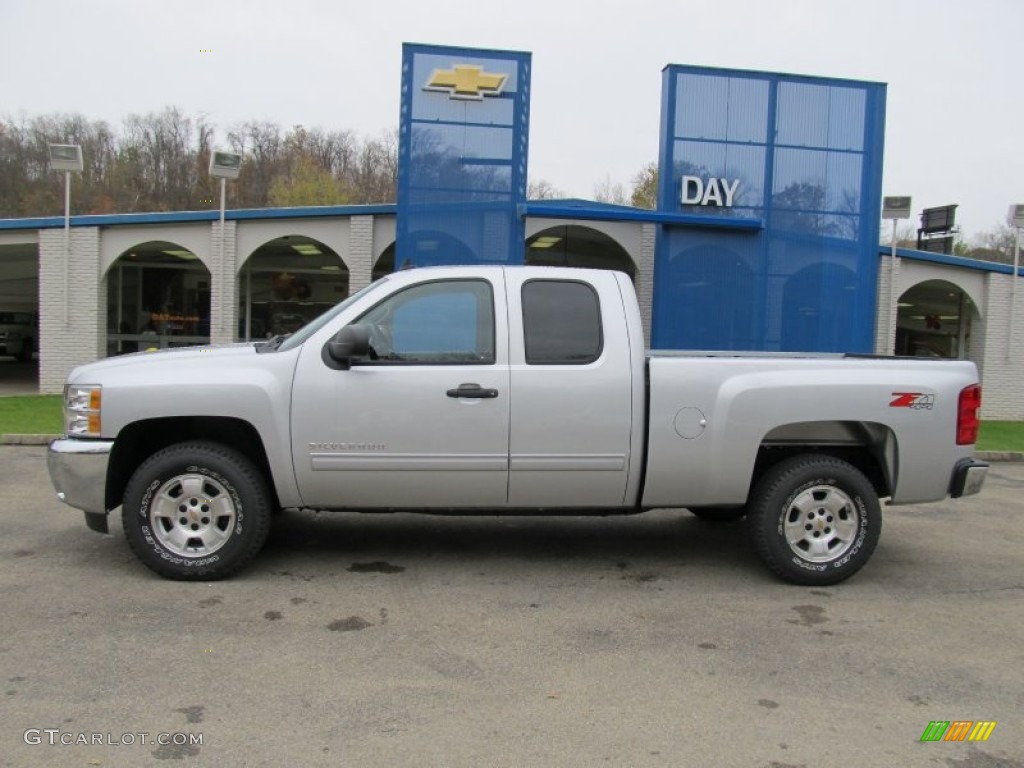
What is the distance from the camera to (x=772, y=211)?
47.3ft

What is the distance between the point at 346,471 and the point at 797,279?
37.8 feet

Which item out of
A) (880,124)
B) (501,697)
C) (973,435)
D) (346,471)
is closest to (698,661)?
(501,697)

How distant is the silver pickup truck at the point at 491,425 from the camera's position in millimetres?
4945

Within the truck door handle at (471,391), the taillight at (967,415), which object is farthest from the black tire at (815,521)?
the truck door handle at (471,391)

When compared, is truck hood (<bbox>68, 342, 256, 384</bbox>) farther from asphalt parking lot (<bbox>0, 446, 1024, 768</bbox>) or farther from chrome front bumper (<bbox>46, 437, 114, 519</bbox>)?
asphalt parking lot (<bbox>0, 446, 1024, 768</bbox>)

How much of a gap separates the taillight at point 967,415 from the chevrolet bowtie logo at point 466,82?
10.0m

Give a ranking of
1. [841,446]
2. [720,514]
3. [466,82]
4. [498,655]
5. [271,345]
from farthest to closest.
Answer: [466,82] → [720,514] → [841,446] → [271,345] → [498,655]

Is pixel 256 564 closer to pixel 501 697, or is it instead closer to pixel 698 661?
pixel 501 697

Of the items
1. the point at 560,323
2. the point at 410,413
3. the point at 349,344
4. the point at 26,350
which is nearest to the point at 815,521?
the point at 560,323

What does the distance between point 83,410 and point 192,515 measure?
2.97 feet

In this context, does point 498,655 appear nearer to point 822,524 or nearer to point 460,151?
point 822,524

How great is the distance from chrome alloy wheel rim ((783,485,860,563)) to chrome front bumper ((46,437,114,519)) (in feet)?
13.9

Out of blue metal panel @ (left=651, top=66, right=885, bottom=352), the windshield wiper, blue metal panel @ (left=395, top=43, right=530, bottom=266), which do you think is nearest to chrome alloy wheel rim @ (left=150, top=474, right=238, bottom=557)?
the windshield wiper

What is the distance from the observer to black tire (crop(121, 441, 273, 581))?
16.2ft
